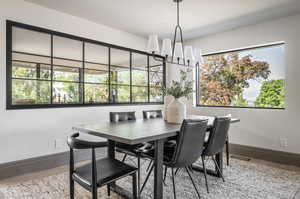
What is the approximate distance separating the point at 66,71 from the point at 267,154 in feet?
12.8

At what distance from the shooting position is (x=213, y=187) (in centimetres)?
239

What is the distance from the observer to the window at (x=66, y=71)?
2.80 m

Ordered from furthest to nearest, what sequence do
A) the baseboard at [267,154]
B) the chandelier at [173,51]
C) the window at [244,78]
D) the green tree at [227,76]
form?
1. the green tree at [227,76]
2. the window at [244,78]
3. the baseboard at [267,154]
4. the chandelier at [173,51]

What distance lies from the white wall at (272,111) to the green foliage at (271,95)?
0.60 feet

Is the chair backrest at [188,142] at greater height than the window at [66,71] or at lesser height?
lesser

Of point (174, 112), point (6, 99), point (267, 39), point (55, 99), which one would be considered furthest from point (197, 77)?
point (6, 99)

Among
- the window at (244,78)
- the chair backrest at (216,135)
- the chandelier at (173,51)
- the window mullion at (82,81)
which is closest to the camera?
the chair backrest at (216,135)

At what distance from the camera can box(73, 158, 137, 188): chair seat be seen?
160 cm

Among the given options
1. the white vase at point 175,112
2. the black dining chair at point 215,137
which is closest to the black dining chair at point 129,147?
the white vase at point 175,112

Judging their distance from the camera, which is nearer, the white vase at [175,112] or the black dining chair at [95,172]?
the black dining chair at [95,172]

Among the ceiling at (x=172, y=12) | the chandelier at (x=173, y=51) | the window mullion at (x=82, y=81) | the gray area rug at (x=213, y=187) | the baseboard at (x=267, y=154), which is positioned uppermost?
the ceiling at (x=172, y=12)

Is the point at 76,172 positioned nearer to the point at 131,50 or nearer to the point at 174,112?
the point at 174,112

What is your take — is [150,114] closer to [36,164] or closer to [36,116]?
[36,116]

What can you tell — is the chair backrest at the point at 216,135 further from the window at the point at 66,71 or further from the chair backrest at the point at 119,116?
the window at the point at 66,71
